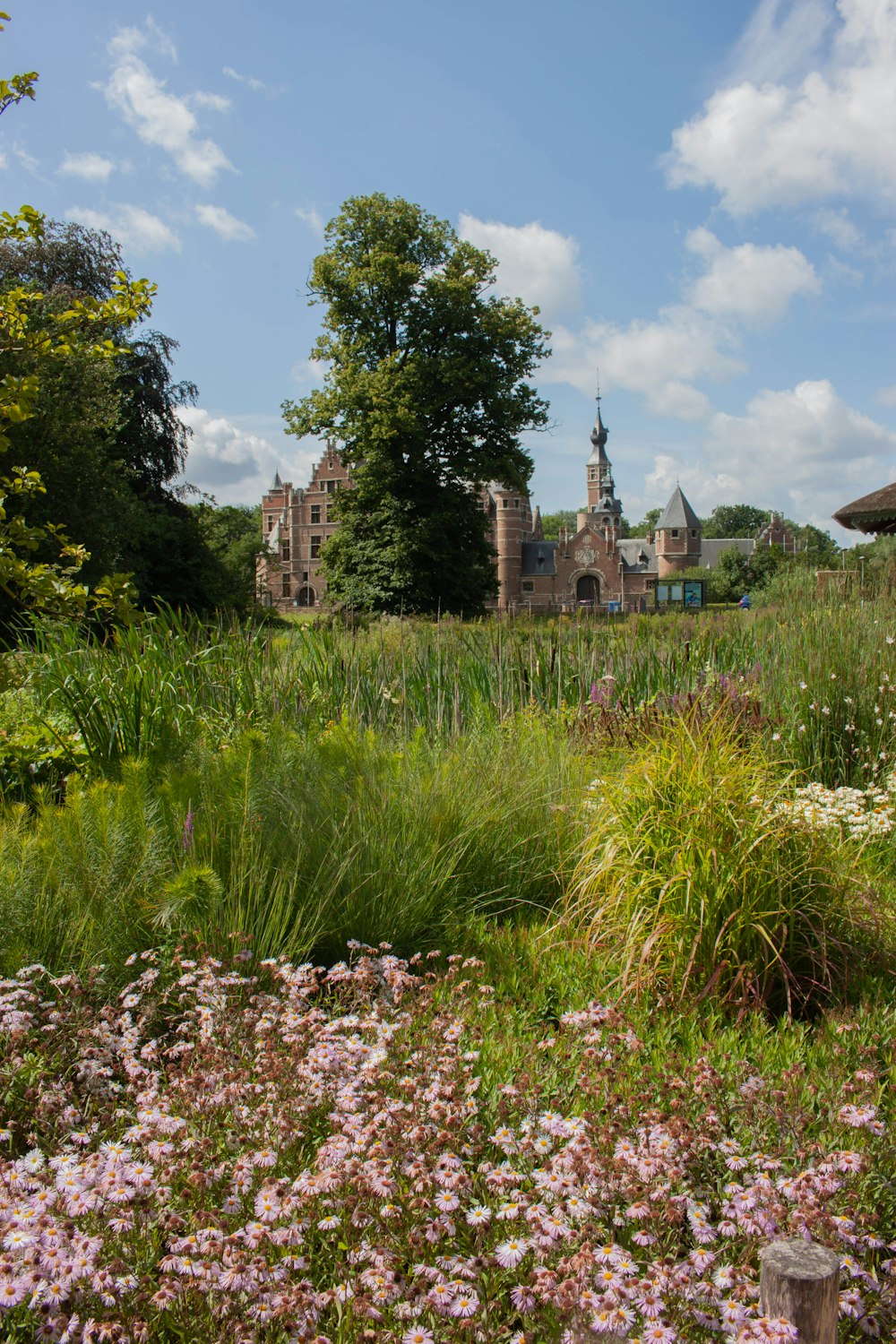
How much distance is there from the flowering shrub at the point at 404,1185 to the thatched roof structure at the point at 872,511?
12.6 meters

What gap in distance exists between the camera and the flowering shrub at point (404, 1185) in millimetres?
1478

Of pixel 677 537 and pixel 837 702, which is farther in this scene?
pixel 677 537

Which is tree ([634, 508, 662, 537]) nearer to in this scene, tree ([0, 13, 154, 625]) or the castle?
the castle

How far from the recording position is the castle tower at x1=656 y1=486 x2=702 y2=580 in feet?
265

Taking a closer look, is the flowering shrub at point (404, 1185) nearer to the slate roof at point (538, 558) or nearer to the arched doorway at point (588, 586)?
the arched doorway at point (588, 586)

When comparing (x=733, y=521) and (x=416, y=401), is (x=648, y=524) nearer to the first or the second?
(x=733, y=521)

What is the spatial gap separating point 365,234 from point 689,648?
87.7 feet

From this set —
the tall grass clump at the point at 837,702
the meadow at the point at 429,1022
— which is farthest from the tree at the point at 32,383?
the tall grass clump at the point at 837,702

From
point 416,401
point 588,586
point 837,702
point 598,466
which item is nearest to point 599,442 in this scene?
point 598,466

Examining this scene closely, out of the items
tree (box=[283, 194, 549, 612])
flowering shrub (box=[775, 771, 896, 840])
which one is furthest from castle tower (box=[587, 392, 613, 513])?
flowering shrub (box=[775, 771, 896, 840])

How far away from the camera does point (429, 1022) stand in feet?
8.81

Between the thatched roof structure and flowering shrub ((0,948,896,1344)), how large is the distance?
12.6 metres

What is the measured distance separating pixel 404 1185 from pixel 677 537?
82.8 metres

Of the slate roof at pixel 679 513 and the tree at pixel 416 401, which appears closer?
the tree at pixel 416 401
